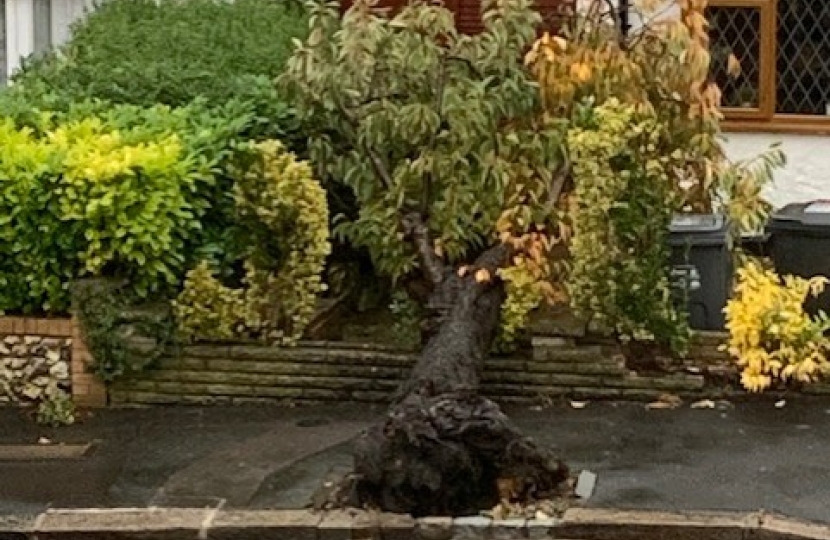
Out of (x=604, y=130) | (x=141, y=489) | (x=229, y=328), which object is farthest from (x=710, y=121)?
(x=141, y=489)

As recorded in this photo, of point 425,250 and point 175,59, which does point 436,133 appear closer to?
point 425,250

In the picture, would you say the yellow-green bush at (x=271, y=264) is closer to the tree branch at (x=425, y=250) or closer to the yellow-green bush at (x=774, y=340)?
the tree branch at (x=425, y=250)

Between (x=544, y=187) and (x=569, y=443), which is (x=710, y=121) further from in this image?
(x=569, y=443)

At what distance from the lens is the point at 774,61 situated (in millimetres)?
12664

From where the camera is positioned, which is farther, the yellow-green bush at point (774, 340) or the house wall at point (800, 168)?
the house wall at point (800, 168)

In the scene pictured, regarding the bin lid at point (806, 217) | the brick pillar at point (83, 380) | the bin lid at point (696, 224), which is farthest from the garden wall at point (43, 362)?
the bin lid at point (806, 217)

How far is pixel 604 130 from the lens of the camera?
390 inches

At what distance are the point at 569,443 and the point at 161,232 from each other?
244 cm

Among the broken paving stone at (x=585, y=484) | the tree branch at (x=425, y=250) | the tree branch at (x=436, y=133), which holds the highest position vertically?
the tree branch at (x=436, y=133)

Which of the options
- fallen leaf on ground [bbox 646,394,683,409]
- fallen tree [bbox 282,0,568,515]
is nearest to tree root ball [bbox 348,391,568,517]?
fallen tree [bbox 282,0,568,515]

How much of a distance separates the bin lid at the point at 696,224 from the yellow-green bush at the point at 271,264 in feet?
6.25

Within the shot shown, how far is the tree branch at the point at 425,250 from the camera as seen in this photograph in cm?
987

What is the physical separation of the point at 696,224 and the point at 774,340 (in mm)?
891

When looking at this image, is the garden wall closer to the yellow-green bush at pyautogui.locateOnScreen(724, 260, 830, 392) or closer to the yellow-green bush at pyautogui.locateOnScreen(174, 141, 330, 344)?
the yellow-green bush at pyautogui.locateOnScreen(174, 141, 330, 344)
